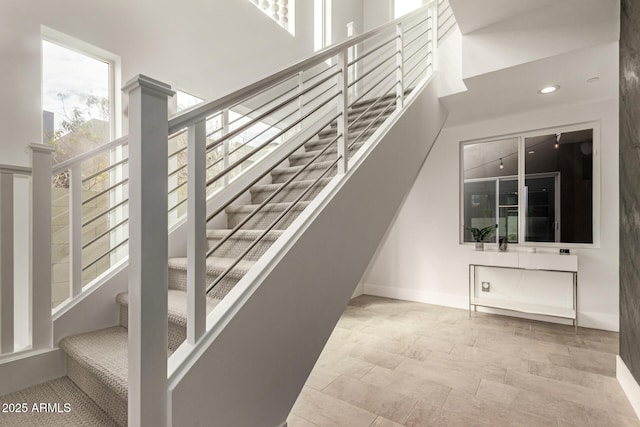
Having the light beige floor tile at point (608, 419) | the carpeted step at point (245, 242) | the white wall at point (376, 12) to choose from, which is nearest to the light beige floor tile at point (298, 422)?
the carpeted step at point (245, 242)

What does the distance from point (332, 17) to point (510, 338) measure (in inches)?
181

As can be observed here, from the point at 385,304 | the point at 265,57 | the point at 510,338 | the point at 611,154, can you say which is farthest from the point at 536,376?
the point at 265,57

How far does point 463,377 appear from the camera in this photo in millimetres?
2365

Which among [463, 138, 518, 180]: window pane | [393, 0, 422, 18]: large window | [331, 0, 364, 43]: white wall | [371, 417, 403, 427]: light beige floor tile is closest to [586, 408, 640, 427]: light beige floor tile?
[371, 417, 403, 427]: light beige floor tile

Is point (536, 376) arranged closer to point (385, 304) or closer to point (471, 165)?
point (385, 304)

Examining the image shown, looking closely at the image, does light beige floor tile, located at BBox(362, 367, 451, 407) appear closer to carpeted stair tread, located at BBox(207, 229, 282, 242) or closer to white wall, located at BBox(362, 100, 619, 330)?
carpeted stair tread, located at BBox(207, 229, 282, 242)

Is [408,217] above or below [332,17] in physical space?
below

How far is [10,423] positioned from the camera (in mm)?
1122

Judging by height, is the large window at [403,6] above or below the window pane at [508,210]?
above

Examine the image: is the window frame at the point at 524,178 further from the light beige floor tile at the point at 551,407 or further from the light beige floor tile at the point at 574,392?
the light beige floor tile at the point at 551,407

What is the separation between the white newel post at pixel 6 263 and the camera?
4.56 ft

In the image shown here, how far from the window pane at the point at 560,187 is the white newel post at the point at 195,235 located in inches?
164

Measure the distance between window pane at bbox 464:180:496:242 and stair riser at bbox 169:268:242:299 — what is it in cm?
372

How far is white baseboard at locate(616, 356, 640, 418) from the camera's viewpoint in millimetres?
1931
